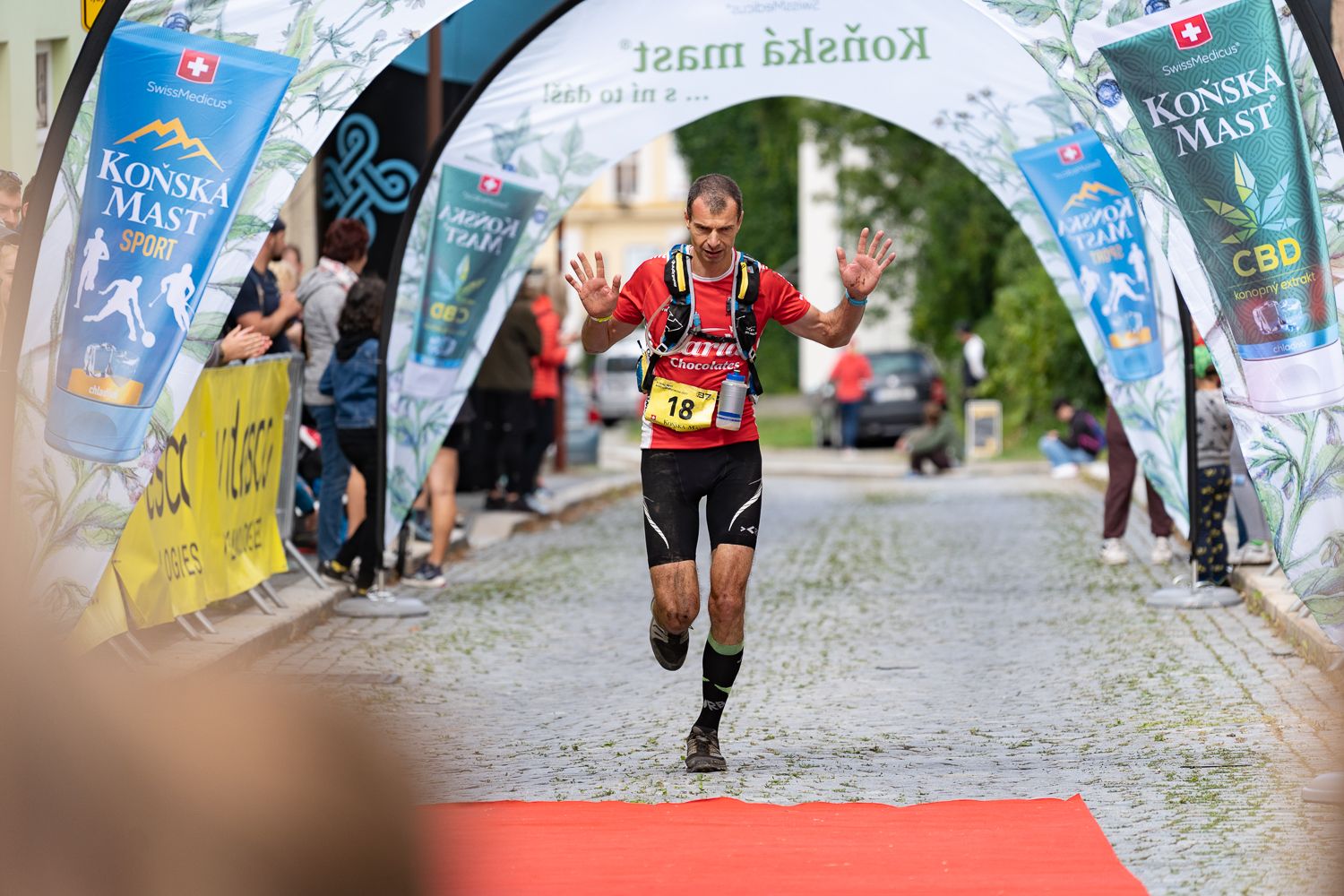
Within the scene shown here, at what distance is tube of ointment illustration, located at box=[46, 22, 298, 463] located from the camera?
7836 mm

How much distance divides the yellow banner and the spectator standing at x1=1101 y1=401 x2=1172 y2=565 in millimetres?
5465

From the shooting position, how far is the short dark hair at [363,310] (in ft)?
40.3

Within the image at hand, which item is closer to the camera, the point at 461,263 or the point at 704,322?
the point at 704,322

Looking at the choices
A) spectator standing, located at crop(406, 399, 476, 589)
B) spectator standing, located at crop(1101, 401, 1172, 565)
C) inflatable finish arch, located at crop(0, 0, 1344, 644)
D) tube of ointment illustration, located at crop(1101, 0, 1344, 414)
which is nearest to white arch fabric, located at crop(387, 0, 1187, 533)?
inflatable finish arch, located at crop(0, 0, 1344, 644)

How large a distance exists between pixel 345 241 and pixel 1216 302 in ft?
20.7

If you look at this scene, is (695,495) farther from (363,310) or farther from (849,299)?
(363,310)

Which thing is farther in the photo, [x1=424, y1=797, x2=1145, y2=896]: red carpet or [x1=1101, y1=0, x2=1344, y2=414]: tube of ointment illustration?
[x1=1101, y1=0, x2=1344, y2=414]: tube of ointment illustration

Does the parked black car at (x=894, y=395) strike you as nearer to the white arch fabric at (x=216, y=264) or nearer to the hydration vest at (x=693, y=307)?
the white arch fabric at (x=216, y=264)

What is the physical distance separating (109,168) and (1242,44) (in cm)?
420

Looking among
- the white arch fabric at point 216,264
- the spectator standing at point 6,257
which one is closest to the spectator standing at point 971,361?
the white arch fabric at point 216,264

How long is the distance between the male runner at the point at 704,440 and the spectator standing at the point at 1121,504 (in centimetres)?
654

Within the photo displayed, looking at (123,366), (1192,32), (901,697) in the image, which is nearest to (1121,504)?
(901,697)

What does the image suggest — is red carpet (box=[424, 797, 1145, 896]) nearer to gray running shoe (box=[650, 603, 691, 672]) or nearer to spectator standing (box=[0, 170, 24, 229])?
gray running shoe (box=[650, 603, 691, 672])

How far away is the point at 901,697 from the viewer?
30.0ft
